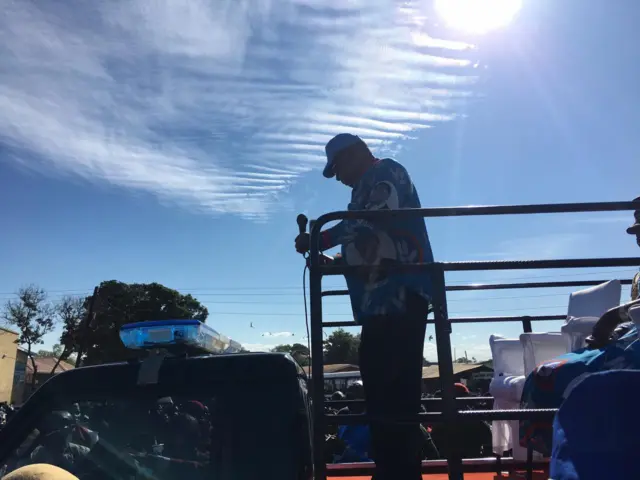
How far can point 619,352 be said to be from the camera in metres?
2.01

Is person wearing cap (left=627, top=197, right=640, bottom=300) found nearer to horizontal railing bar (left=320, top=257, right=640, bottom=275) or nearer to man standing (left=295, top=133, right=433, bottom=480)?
horizontal railing bar (left=320, top=257, right=640, bottom=275)

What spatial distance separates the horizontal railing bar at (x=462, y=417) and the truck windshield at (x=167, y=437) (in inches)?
17.1

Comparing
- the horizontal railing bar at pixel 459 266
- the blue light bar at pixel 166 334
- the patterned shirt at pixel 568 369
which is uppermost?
the horizontal railing bar at pixel 459 266

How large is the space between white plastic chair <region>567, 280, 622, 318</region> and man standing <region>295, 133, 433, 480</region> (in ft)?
5.35

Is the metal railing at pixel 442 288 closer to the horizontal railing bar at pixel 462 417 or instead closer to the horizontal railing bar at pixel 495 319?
the horizontal railing bar at pixel 462 417

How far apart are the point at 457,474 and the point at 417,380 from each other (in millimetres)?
486

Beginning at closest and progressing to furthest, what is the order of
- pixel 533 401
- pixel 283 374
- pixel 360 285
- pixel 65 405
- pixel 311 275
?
pixel 283 374 < pixel 65 405 < pixel 311 275 < pixel 533 401 < pixel 360 285

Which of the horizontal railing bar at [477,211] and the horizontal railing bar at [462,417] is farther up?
the horizontal railing bar at [477,211]

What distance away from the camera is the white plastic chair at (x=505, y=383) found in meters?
3.19

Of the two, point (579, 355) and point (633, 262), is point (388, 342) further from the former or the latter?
point (633, 262)

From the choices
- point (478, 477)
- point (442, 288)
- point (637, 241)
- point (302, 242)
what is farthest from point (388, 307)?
point (637, 241)

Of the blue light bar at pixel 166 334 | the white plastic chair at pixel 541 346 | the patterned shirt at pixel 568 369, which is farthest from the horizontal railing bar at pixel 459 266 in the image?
the white plastic chair at pixel 541 346

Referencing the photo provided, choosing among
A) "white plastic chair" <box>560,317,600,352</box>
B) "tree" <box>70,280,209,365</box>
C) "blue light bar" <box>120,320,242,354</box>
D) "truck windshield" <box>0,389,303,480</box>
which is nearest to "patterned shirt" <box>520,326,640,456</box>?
"white plastic chair" <box>560,317,600,352</box>

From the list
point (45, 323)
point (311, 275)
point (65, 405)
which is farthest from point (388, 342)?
point (45, 323)
